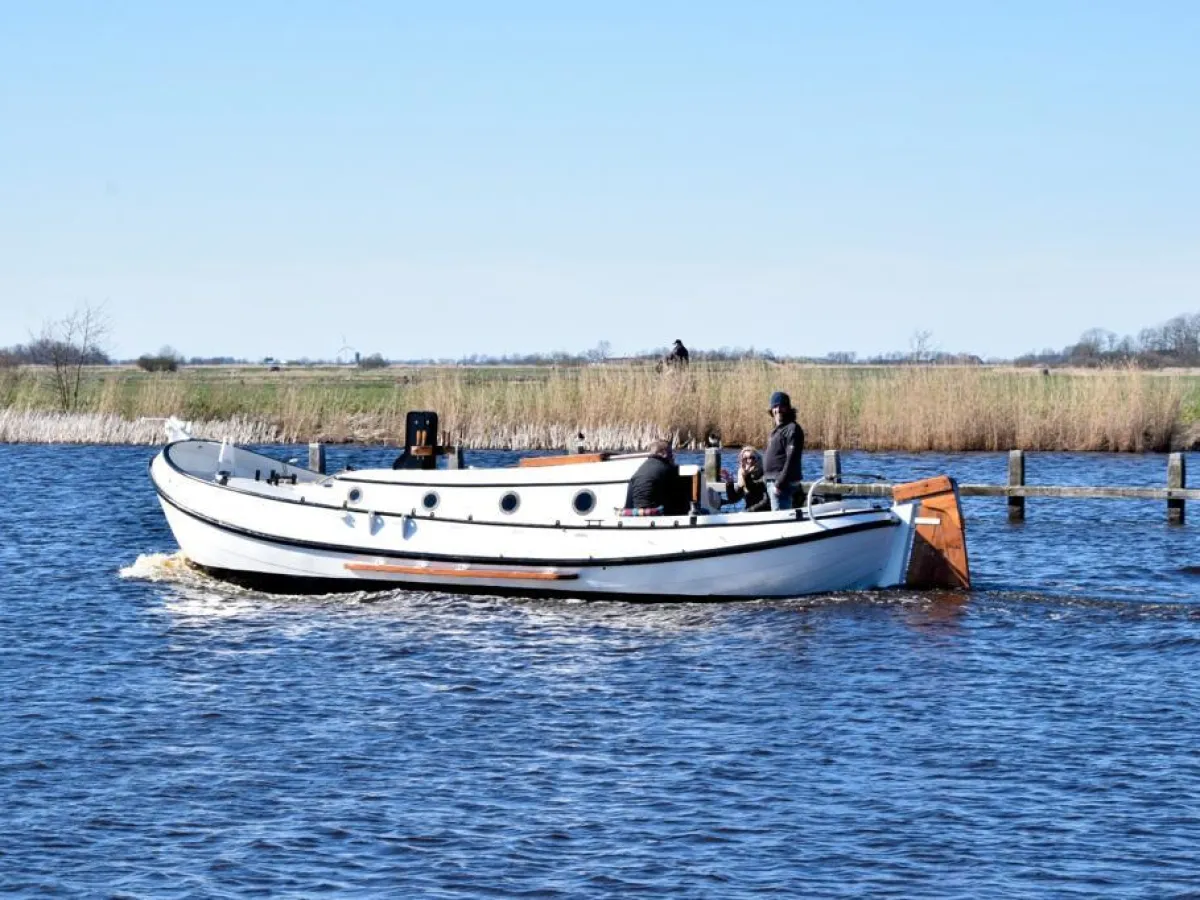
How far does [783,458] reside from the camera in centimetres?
2122

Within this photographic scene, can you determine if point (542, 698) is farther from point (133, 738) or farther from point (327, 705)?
point (133, 738)

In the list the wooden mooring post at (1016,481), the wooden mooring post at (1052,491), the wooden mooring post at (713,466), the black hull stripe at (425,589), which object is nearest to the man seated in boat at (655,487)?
the black hull stripe at (425,589)

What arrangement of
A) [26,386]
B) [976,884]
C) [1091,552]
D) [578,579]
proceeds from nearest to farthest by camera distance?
[976,884]
[578,579]
[1091,552]
[26,386]

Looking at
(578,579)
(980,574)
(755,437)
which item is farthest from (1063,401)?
(578,579)

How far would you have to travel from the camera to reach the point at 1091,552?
86.2 ft

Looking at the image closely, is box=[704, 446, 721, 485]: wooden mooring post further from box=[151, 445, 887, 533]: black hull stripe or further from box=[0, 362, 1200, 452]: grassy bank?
box=[0, 362, 1200, 452]: grassy bank

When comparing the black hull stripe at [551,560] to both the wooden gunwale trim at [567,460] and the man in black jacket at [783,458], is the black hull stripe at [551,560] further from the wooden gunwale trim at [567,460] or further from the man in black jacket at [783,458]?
the wooden gunwale trim at [567,460]

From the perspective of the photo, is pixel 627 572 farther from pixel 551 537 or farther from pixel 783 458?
pixel 783 458

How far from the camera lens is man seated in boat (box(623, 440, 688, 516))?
20797mm

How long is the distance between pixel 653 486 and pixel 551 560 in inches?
58.9

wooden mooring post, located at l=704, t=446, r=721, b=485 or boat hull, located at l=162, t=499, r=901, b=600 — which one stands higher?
wooden mooring post, located at l=704, t=446, r=721, b=485

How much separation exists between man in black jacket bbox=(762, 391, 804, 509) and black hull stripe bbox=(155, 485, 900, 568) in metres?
1.20

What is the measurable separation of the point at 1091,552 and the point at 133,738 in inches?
644

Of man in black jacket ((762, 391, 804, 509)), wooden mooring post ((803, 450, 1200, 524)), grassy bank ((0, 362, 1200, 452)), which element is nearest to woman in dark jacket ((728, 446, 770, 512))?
man in black jacket ((762, 391, 804, 509))
